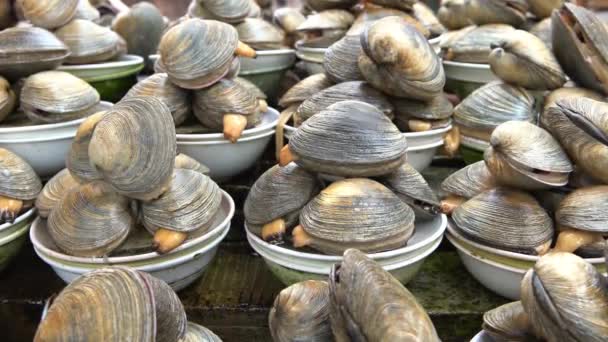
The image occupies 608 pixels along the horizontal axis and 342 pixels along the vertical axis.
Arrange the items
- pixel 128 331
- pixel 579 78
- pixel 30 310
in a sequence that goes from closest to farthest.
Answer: pixel 128 331
pixel 30 310
pixel 579 78

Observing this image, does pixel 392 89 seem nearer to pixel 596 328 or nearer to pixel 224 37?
pixel 224 37

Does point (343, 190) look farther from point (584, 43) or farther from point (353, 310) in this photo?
point (584, 43)

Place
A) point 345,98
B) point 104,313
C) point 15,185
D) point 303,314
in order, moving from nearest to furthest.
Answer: point 104,313 < point 303,314 < point 15,185 < point 345,98

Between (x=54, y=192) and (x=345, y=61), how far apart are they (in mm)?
631

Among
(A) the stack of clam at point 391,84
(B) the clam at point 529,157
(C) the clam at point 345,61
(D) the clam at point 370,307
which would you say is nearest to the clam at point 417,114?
(A) the stack of clam at point 391,84

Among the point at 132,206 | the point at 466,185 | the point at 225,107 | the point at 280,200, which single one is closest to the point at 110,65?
the point at 225,107

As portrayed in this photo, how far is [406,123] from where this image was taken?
3.76 ft

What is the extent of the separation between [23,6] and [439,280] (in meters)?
1.06

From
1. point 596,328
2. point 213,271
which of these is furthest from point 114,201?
point 596,328

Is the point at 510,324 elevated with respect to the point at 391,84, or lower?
lower

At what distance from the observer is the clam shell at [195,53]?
1.06 m

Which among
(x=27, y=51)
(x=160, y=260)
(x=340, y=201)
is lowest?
(x=160, y=260)

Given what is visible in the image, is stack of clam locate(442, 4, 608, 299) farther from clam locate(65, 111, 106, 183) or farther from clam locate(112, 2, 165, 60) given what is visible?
clam locate(112, 2, 165, 60)

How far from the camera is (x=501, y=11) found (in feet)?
4.45
